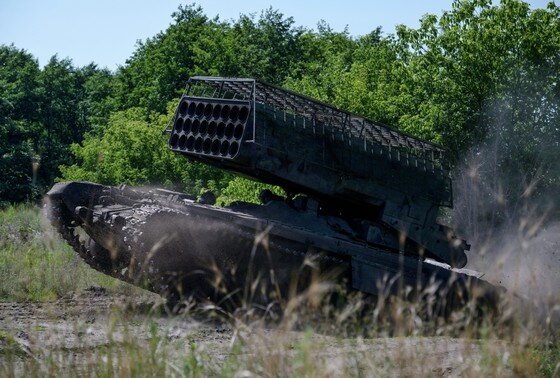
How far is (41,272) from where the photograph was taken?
14766 millimetres

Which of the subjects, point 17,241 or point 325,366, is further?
point 17,241

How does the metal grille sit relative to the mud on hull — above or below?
above

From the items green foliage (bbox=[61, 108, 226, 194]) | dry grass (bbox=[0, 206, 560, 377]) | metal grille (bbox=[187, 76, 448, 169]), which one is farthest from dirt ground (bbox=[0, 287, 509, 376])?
green foliage (bbox=[61, 108, 226, 194])

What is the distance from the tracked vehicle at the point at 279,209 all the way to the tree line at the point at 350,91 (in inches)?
118

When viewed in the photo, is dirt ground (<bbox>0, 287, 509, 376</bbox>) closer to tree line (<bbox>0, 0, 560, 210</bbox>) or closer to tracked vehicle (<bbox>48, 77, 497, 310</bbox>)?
tracked vehicle (<bbox>48, 77, 497, 310</bbox>)

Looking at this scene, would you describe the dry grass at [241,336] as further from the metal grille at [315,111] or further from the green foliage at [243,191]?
the green foliage at [243,191]

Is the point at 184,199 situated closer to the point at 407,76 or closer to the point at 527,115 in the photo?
the point at 527,115

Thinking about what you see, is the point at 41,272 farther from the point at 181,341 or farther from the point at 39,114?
the point at 39,114

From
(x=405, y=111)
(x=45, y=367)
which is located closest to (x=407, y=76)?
(x=405, y=111)

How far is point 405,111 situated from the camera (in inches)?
1174

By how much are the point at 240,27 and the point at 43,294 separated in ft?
118

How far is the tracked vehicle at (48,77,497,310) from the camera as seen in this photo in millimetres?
12703

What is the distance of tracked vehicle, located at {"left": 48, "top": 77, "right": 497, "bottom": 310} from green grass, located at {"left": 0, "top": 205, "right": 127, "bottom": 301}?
657mm

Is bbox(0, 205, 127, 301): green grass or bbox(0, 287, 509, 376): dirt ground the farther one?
bbox(0, 205, 127, 301): green grass
